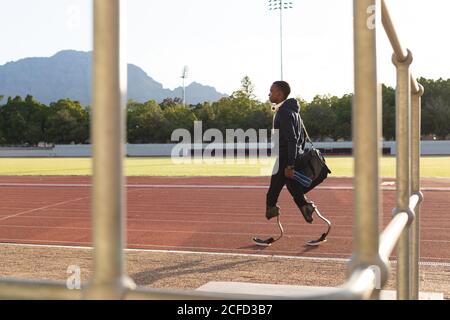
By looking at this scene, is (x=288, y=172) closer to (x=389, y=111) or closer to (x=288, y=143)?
(x=288, y=143)

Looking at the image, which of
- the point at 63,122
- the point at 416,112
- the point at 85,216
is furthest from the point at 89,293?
the point at 63,122

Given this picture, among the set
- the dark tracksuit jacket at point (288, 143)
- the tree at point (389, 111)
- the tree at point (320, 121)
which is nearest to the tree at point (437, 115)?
the tree at point (389, 111)

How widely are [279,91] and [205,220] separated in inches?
144

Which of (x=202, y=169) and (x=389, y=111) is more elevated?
(x=389, y=111)

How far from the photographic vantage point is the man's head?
245 inches

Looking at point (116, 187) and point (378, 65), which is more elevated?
point (378, 65)

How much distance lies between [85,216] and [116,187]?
9665 mm

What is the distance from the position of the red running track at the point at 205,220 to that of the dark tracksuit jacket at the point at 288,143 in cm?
72

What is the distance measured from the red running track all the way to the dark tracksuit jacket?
72 centimetres

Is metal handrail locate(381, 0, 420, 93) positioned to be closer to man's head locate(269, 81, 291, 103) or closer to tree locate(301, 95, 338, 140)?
man's head locate(269, 81, 291, 103)

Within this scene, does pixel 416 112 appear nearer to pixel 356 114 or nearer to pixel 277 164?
pixel 356 114

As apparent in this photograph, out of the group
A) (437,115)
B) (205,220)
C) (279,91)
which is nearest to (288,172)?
(279,91)

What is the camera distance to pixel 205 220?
9.34 m
